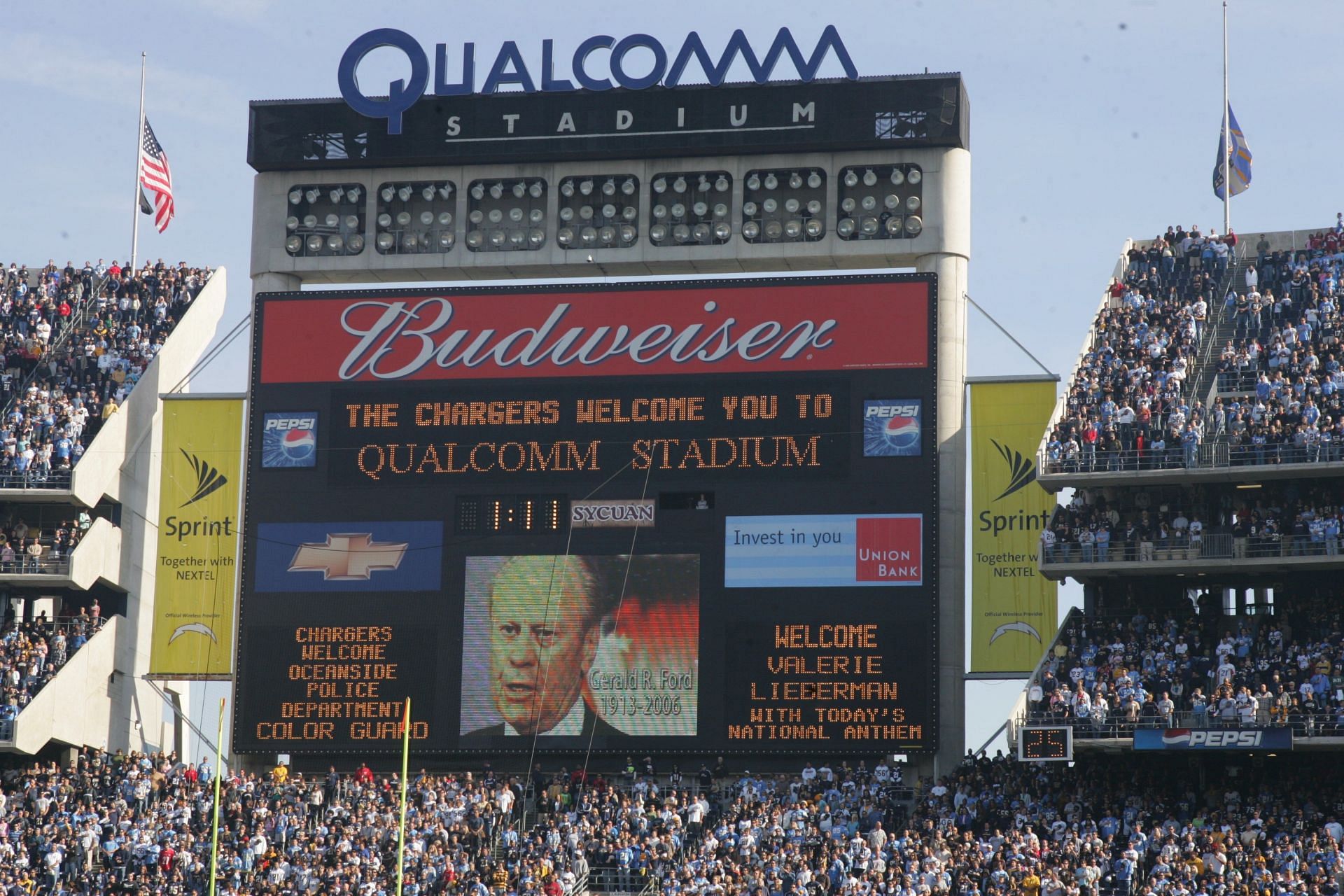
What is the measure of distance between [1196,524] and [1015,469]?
304 centimetres

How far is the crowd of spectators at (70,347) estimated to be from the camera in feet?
137

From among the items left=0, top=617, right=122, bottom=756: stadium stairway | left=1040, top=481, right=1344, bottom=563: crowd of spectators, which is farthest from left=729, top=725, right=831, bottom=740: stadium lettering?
left=0, top=617, right=122, bottom=756: stadium stairway

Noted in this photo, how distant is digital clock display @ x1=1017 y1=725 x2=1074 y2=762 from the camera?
116ft

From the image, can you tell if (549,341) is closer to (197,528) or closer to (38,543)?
(197,528)

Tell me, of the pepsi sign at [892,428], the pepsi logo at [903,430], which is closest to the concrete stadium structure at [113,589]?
the pepsi sign at [892,428]

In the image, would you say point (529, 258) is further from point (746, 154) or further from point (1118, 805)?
point (1118, 805)

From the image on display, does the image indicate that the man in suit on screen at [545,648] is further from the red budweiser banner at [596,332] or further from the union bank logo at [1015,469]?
the union bank logo at [1015,469]

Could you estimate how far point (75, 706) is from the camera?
4097 cm

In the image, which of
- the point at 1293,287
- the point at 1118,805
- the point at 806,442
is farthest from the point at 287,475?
the point at 1293,287

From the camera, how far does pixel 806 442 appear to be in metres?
38.2

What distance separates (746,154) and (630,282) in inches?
112

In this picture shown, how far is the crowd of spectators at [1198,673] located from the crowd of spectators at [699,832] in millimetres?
1190

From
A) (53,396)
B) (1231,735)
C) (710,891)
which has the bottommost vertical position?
(710,891)

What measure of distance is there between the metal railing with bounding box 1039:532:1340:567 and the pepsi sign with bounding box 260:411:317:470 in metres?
11.7
